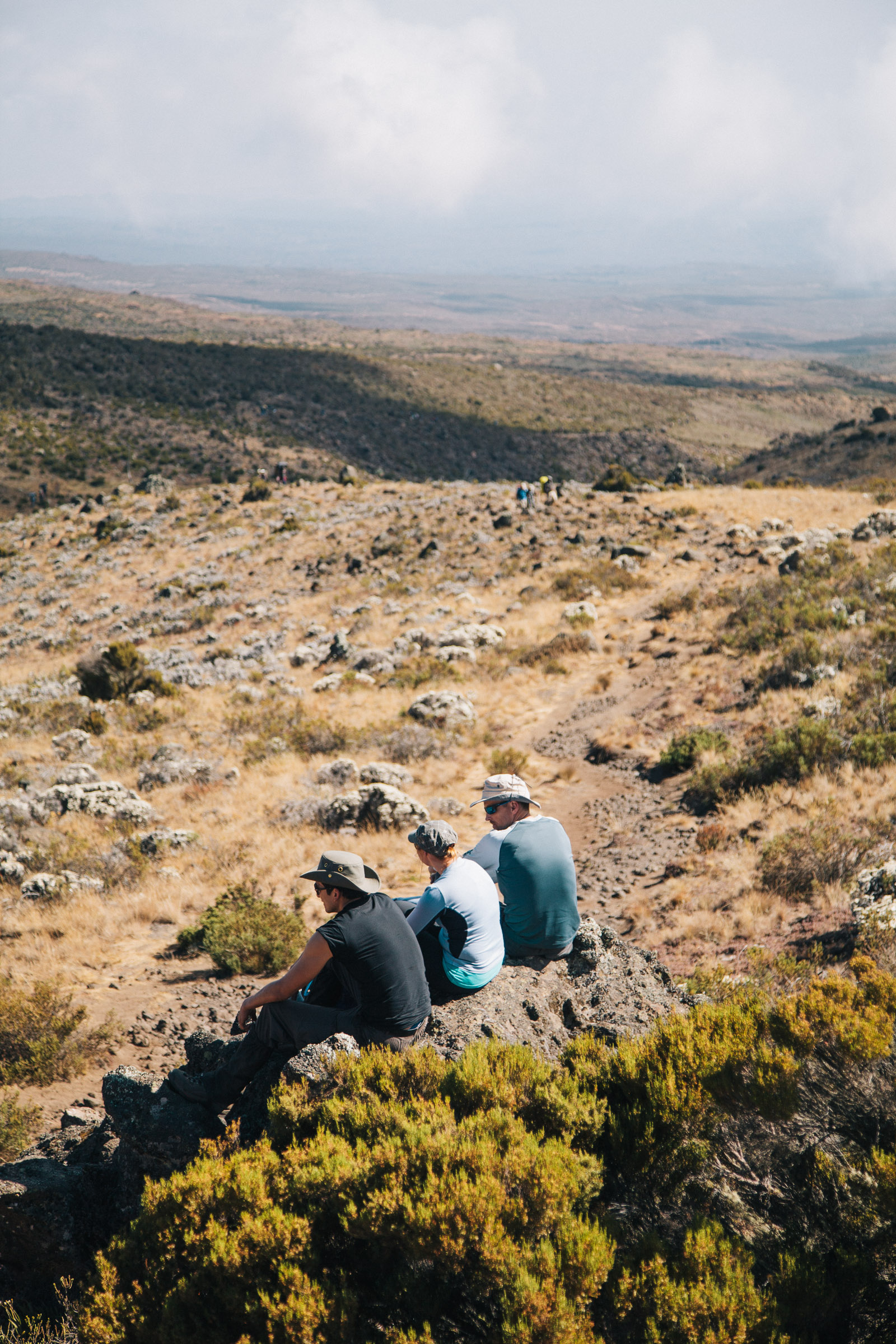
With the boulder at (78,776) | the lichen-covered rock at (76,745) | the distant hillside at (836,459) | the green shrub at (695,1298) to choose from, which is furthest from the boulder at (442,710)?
the distant hillside at (836,459)

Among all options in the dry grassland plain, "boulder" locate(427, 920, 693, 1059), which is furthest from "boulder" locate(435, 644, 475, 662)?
"boulder" locate(427, 920, 693, 1059)

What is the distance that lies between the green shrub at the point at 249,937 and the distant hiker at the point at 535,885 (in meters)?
2.89

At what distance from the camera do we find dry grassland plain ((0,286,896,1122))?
7.47m

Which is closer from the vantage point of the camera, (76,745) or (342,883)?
(342,883)

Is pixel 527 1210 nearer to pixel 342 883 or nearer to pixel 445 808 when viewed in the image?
pixel 342 883

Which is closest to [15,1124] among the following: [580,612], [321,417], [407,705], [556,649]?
[407,705]

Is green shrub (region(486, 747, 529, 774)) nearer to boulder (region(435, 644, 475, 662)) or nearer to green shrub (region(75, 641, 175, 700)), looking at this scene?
boulder (region(435, 644, 475, 662))

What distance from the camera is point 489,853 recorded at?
208 inches

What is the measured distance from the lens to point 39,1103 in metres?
5.42

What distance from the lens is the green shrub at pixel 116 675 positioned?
55.7ft

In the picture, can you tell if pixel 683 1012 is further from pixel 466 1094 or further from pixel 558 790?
pixel 558 790

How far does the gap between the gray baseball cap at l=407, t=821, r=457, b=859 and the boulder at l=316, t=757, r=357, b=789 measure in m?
6.73

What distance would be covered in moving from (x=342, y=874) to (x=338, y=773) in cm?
736

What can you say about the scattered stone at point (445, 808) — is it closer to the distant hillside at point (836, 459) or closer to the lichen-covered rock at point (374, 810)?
the lichen-covered rock at point (374, 810)
